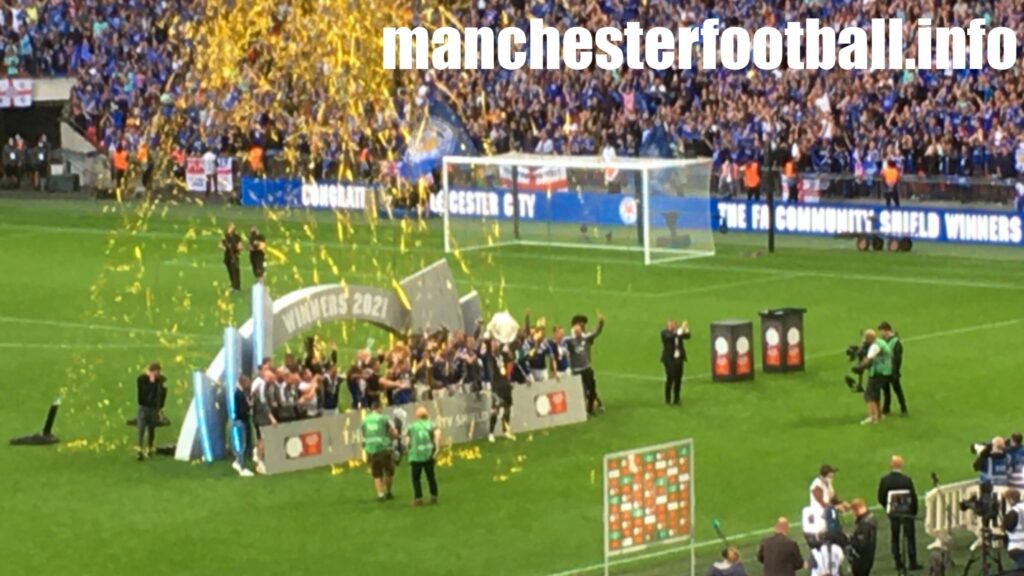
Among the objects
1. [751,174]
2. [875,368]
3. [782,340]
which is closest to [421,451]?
[875,368]

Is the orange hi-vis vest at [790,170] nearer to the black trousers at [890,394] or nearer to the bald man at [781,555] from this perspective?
the black trousers at [890,394]

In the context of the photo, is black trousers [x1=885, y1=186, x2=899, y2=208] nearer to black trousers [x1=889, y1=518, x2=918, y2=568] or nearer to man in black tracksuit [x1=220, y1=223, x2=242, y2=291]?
man in black tracksuit [x1=220, y1=223, x2=242, y2=291]

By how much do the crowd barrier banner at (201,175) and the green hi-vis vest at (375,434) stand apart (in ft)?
134

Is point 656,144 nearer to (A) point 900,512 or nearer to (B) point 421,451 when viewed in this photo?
(B) point 421,451

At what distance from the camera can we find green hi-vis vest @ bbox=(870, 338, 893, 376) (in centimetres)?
3825

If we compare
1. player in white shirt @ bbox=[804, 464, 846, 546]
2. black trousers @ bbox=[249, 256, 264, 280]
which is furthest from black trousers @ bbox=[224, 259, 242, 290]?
player in white shirt @ bbox=[804, 464, 846, 546]

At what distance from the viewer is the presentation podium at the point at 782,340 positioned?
4288 cm

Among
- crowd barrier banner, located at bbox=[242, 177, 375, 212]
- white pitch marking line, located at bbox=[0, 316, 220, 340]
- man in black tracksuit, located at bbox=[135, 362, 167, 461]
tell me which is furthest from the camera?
crowd barrier banner, located at bbox=[242, 177, 375, 212]

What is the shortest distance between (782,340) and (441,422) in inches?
333

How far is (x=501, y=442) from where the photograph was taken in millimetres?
37812

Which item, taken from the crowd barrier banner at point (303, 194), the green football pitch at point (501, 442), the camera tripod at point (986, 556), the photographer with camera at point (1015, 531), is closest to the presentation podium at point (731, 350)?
the green football pitch at point (501, 442)

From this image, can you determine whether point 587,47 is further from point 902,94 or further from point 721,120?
point 902,94

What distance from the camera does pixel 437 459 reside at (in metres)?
36.6

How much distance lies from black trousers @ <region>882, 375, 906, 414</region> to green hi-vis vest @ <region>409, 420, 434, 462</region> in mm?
8943
